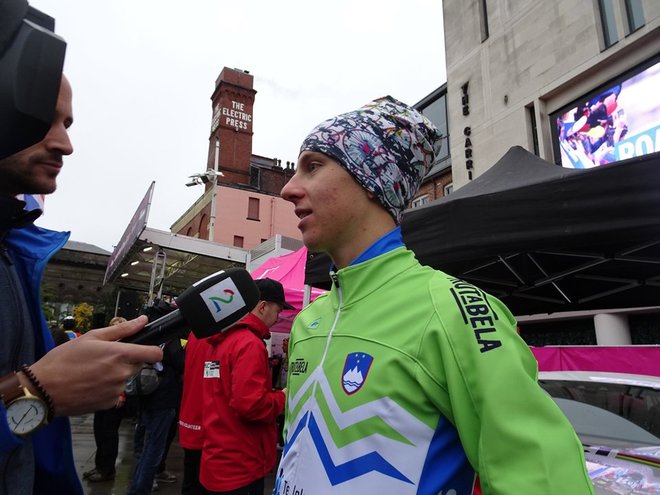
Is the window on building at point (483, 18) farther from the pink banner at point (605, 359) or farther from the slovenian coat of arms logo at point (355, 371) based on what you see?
the slovenian coat of arms logo at point (355, 371)

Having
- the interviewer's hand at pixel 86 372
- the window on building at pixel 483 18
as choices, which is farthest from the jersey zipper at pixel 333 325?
the window on building at pixel 483 18

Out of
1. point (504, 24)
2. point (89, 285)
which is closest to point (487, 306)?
point (504, 24)

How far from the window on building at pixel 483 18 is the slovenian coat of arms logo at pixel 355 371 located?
15.5 metres

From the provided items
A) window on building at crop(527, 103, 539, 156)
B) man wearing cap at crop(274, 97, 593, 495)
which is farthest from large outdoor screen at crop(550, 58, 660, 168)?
man wearing cap at crop(274, 97, 593, 495)

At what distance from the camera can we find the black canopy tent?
2916 mm

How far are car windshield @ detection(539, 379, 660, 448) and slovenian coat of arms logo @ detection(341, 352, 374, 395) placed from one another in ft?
10.1

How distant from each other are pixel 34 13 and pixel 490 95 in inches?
567

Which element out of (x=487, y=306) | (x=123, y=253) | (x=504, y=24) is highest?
(x=504, y=24)

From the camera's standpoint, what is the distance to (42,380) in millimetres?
958

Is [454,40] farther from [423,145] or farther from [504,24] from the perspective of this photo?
[423,145]

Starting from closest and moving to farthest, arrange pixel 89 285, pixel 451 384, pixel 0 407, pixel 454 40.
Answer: pixel 0 407, pixel 451 384, pixel 454 40, pixel 89 285

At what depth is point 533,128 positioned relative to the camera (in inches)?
481

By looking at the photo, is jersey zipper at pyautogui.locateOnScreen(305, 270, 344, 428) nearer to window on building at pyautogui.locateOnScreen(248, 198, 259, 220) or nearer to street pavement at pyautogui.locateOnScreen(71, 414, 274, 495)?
street pavement at pyautogui.locateOnScreen(71, 414, 274, 495)

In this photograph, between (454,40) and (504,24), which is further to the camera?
(454,40)
